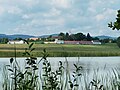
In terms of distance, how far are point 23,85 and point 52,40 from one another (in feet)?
17.9

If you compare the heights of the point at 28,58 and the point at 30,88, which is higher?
the point at 28,58

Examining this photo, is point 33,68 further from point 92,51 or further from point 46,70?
point 92,51

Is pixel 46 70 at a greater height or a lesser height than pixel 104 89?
greater

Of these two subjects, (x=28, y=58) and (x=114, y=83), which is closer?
(x=28, y=58)

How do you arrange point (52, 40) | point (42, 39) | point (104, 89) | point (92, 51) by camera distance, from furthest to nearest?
point (92, 51) < point (52, 40) < point (42, 39) < point (104, 89)

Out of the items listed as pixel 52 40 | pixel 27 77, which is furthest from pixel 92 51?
pixel 27 77

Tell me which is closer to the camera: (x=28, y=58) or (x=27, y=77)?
(x=28, y=58)

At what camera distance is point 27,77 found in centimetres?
537

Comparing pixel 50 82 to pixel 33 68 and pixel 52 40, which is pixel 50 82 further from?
pixel 52 40

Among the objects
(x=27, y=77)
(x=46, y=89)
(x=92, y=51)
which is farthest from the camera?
(x=92, y=51)

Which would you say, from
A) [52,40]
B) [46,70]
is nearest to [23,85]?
[46,70]

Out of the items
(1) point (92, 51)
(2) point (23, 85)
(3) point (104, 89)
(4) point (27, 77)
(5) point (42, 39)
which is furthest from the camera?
(1) point (92, 51)

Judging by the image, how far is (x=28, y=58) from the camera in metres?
4.66

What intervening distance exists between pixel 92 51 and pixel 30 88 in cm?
2324
